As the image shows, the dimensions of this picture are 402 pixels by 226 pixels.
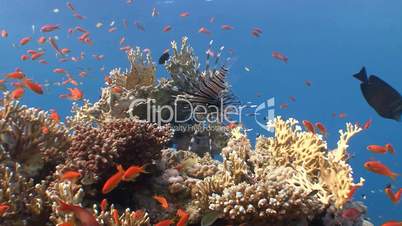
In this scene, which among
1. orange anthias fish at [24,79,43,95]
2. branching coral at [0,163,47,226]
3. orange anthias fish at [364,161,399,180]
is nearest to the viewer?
branching coral at [0,163,47,226]

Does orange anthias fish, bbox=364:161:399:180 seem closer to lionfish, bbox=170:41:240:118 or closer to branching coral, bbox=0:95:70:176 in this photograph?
lionfish, bbox=170:41:240:118

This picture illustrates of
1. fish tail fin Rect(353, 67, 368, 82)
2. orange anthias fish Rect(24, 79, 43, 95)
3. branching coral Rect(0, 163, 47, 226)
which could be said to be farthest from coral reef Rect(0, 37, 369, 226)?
orange anthias fish Rect(24, 79, 43, 95)

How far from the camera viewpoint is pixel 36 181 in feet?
15.4

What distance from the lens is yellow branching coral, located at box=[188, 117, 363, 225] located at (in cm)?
400

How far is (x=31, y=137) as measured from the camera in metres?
4.67

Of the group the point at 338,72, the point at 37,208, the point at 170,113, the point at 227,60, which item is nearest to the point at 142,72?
the point at 170,113

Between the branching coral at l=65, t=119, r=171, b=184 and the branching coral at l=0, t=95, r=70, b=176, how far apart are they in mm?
374

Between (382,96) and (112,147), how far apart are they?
321 cm

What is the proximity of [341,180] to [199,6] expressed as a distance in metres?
36.0

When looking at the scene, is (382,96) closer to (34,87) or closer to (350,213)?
(350,213)

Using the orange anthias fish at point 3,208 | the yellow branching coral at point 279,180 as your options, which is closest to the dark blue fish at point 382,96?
the yellow branching coral at point 279,180

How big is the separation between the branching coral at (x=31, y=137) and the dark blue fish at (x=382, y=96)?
12.7 feet

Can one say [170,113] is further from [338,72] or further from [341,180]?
[338,72]

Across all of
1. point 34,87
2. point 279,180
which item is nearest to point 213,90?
point 279,180
